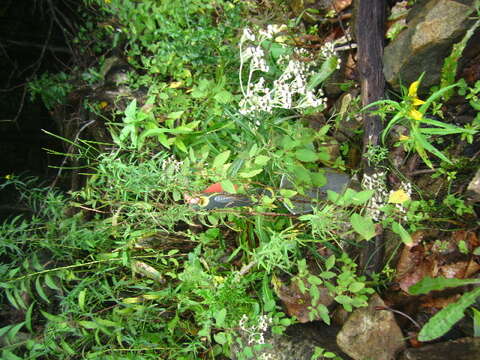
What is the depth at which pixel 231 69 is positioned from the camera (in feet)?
8.23

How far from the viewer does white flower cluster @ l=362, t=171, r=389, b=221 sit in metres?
1.81

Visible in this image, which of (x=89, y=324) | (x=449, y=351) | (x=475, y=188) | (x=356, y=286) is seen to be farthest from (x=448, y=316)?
(x=89, y=324)

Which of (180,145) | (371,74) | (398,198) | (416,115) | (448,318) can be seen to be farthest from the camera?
(371,74)

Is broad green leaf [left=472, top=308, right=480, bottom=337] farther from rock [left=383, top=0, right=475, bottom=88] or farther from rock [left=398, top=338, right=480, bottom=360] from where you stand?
rock [left=383, top=0, right=475, bottom=88]

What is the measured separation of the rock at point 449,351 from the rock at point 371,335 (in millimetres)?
88

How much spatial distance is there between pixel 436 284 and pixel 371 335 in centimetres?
43

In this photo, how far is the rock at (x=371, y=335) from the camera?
70.9 inches

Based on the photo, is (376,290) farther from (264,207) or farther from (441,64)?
(441,64)

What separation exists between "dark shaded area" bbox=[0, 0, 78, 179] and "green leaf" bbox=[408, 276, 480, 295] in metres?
3.15

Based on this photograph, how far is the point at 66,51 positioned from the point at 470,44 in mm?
3290

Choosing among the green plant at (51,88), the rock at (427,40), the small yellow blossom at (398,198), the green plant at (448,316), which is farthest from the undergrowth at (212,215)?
the green plant at (51,88)

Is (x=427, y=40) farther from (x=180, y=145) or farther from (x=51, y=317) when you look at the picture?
(x=51, y=317)

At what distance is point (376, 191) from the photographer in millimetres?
1892

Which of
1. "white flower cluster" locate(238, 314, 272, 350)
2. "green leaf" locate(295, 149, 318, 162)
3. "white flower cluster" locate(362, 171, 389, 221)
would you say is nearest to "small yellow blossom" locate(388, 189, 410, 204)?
"white flower cluster" locate(362, 171, 389, 221)
